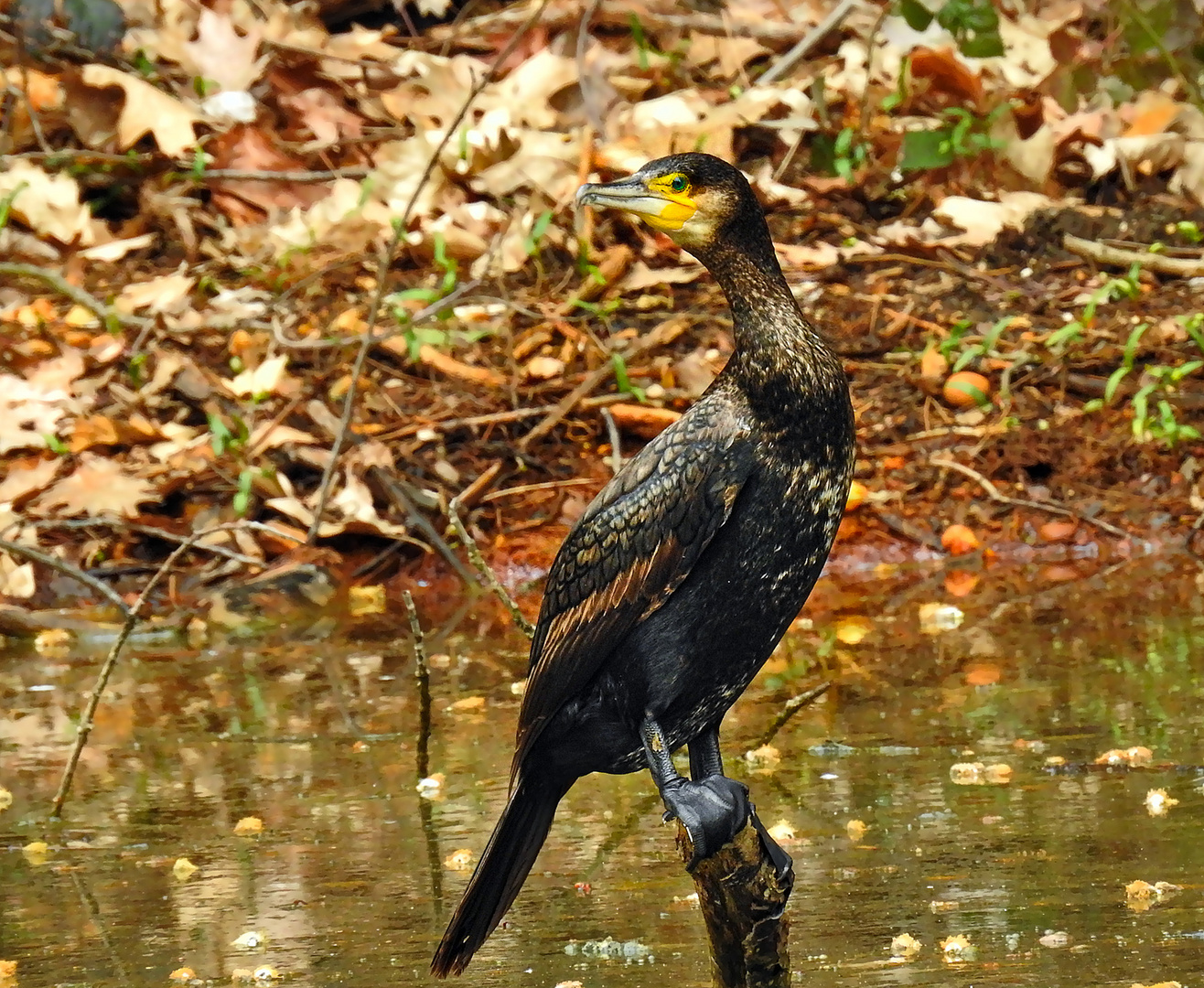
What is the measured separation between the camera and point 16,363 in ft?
23.8

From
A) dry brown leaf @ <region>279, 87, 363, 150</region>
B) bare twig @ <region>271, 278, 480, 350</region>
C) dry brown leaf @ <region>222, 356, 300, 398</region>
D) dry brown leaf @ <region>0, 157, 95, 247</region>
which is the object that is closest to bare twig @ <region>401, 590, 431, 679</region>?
bare twig @ <region>271, 278, 480, 350</region>

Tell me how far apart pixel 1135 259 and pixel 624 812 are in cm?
408

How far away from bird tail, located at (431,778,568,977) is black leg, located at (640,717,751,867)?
23cm

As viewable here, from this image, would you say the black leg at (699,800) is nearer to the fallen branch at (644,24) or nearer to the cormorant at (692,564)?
the cormorant at (692,564)

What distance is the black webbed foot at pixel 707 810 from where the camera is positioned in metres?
3.09

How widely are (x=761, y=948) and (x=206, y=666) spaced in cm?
298

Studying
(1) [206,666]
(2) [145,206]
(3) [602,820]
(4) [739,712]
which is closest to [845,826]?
(3) [602,820]

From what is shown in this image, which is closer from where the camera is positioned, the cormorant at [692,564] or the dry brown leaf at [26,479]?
the cormorant at [692,564]

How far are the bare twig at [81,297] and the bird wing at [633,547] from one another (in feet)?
13.9

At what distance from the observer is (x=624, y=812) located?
425 centimetres

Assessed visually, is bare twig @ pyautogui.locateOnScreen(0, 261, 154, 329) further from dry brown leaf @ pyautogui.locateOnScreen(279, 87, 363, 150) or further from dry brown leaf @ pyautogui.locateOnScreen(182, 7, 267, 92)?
dry brown leaf @ pyautogui.locateOnScreen(182, 7, 267, 92)

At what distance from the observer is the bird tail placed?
3172 millimetres

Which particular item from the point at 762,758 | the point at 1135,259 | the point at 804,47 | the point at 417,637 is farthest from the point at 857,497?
the point at 804,47

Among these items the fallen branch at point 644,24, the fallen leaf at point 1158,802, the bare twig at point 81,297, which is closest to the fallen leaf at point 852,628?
the fallen leaf at point 1158,802
